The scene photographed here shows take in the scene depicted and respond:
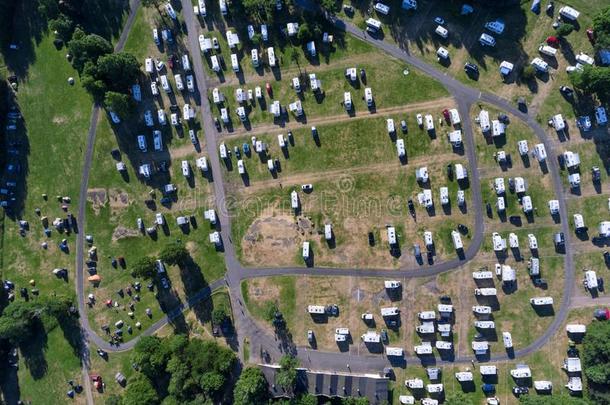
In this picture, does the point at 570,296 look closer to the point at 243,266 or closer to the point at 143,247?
the point at 243,266

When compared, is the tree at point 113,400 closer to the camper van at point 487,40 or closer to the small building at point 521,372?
the small building at point 521,372

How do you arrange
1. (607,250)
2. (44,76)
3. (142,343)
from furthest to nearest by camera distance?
(44,76) < (142,343) < (607,250)

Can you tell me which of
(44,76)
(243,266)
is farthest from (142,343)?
(44,76)

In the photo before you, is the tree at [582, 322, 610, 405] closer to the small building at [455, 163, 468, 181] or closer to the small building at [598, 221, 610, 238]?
the small building at [598, 221, 610, 238]

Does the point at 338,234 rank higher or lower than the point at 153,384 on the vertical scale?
higher

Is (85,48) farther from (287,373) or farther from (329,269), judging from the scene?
(287,373)

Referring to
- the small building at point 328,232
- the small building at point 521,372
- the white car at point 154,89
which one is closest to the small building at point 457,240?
the small building at point 328,232

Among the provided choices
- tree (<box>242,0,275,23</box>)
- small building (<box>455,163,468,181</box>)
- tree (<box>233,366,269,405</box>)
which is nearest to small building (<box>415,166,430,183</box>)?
small building (<box>455,163,468,181</box>)
